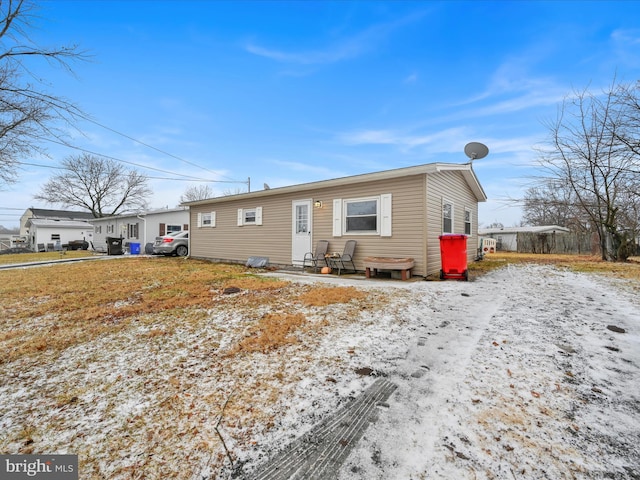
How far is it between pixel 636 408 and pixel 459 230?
827 centimetres

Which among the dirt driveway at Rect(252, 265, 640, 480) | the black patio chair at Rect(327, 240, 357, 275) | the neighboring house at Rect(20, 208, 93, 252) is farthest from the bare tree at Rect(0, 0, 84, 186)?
the neighboring house at Rect(20, 208, 93, 252)

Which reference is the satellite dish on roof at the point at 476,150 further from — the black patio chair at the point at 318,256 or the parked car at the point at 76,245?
the parked car at the point at 76,245

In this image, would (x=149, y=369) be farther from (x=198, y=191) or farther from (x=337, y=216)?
(x=198, y=191)

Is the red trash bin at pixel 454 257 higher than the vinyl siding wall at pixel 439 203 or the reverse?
the reverse

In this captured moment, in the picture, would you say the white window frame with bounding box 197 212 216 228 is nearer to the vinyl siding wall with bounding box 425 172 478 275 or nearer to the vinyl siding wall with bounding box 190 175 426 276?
the vinyl siding wall with bounding box 190 175 426 276

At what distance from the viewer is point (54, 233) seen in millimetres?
27703

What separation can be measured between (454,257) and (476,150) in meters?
4.32

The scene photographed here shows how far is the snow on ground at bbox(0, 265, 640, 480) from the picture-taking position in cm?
140

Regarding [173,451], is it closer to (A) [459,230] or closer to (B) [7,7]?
(B) [7,7]

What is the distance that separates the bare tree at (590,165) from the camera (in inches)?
409

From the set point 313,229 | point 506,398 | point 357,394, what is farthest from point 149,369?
point 313,229

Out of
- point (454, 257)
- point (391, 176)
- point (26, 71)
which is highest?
point (26, 71)

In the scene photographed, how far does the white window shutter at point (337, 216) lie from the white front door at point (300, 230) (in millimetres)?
1042

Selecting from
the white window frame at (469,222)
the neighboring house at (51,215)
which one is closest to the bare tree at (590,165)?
the white window frame at (469,222)
